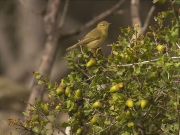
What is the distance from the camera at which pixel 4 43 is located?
827 centimetres

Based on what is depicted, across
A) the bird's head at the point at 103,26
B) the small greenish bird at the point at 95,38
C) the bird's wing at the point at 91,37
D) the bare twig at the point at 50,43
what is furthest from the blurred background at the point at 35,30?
the bird's wing at the point at 91,37

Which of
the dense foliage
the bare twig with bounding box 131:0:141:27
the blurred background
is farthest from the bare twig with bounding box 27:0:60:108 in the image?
the dense foliage

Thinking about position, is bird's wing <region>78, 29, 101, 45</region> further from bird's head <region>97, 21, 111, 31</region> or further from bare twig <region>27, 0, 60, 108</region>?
bare twig <region>27, 0, 60, 108</region>

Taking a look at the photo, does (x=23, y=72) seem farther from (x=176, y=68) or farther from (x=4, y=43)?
(x=176, y=68)

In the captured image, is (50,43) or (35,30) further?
(35,30)

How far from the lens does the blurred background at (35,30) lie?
23.4 feet

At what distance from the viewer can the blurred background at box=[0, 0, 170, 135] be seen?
712 centimetres

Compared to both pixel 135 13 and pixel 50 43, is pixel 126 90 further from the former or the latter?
pixel 135 13

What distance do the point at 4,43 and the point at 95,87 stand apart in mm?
6767

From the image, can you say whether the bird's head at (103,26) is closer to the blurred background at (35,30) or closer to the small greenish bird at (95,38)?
the small greenish bird at (95,38)

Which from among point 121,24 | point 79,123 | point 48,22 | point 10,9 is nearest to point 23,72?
point 10,9

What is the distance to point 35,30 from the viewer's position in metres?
7.66

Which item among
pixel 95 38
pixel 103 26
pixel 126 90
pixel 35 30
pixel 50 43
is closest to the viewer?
pixel 126 90

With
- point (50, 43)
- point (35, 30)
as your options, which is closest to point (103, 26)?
point (50, 43)
